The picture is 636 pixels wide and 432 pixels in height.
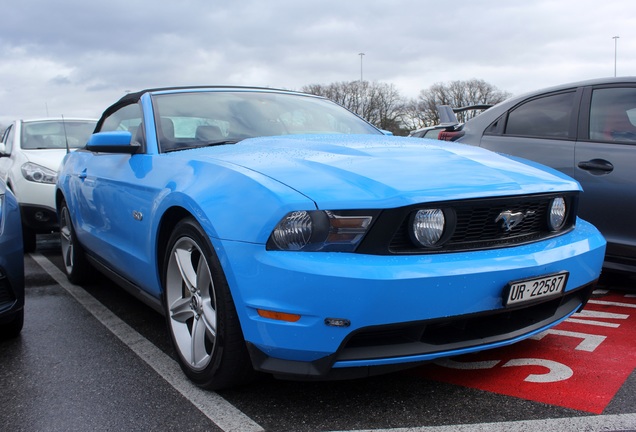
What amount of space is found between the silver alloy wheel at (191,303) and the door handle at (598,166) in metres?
2.69

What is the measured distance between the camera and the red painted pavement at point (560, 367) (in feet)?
7.87

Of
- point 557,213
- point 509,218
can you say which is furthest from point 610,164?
point 509,218

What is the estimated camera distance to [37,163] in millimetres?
6539

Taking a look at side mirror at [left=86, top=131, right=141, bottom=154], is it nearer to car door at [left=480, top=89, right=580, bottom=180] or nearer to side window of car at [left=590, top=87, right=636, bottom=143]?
car door at [left=480, top=89, right=580, bottom=180]

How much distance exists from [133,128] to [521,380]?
8.90 feet

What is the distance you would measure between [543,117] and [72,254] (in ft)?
12.8

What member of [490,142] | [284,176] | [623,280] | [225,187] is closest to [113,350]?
[225,187]

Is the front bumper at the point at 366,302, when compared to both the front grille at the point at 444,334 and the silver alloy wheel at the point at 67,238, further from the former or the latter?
the silver alloy wheel at the point at 67,238

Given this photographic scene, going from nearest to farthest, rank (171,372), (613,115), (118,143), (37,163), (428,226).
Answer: (428,226) → (171,372) → (118,143) → (613,115) → (37,163)

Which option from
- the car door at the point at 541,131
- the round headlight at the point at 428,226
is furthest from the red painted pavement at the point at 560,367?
the car door at the point at 541,131

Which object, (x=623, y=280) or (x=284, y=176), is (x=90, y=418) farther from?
(x=623, y=280)

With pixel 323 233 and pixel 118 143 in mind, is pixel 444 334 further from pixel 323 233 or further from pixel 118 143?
pixel 118 143

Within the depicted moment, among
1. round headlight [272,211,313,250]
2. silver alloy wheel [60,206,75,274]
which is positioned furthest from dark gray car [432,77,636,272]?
silver alloy wheel [60,206,75,274]

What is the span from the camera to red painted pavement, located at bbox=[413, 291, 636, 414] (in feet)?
7.87
